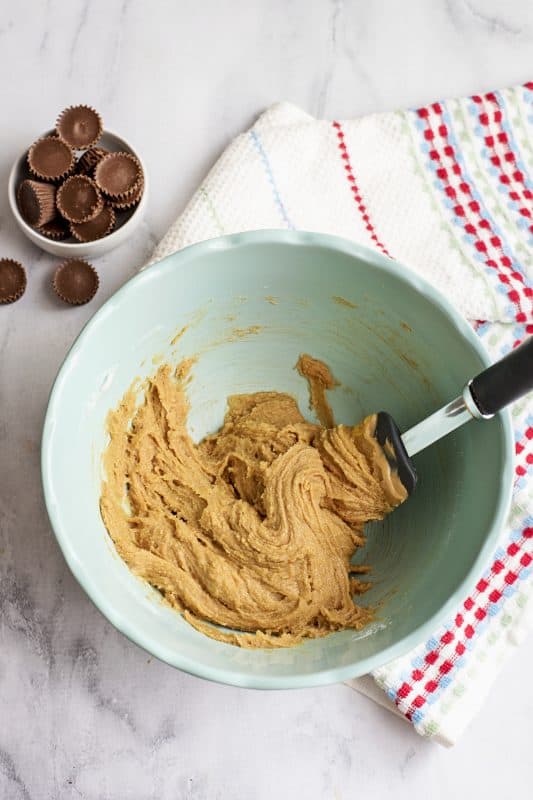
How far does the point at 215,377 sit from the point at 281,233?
13.2 inches

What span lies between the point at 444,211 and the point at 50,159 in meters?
0.74

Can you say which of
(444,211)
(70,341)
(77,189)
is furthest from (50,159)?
(444,211)

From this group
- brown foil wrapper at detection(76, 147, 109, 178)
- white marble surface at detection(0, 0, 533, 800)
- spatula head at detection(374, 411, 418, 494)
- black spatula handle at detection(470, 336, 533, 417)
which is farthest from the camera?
brown foil wrapper at detection(76, 147, 109, 178)

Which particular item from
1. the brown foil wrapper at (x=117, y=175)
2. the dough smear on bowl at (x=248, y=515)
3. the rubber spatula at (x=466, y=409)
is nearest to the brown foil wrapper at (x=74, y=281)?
the brown foil wrapper at (x=117, y=175)

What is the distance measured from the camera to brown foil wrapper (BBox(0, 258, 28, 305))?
5.09ft

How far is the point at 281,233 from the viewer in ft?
4.17

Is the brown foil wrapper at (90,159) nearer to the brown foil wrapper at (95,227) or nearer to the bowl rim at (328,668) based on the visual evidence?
the brown foil wrapper at (95,227)

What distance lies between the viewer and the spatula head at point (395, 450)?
131 cm

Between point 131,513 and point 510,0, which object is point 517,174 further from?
point 131,513

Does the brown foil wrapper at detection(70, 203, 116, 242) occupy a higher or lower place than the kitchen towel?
higher

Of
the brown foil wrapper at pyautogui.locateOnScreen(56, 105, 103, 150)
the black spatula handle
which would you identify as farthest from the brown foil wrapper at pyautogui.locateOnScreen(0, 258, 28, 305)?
the black spatula handle

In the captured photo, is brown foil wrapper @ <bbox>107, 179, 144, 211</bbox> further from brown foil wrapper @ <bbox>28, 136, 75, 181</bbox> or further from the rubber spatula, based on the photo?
the rubber spatula

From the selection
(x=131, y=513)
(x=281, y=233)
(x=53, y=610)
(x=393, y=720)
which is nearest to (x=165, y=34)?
(x=281, y=233)

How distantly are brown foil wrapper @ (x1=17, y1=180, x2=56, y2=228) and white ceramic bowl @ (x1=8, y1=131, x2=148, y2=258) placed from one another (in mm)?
13
